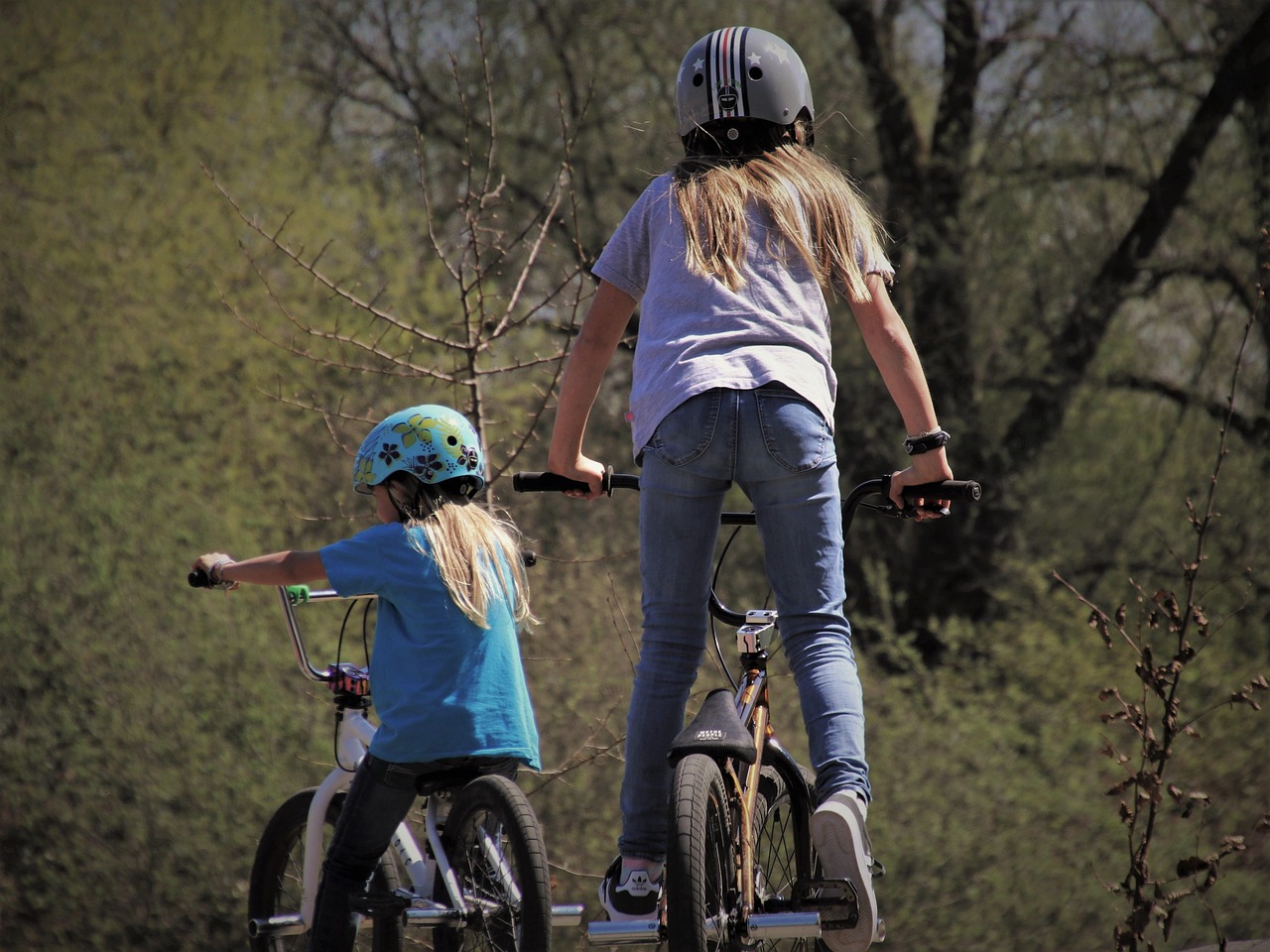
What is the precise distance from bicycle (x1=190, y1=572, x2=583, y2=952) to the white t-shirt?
917mm

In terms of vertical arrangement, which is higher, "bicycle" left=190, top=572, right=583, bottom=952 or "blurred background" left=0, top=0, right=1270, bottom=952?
Answer: "blurred background" left=0, top=0, right=1270, bottom=952

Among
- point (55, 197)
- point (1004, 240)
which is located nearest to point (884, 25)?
point (1004, 240)

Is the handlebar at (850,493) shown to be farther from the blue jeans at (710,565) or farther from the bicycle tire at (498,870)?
the bicycle tire at (498,870)

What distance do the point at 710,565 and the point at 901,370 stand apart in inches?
20.7

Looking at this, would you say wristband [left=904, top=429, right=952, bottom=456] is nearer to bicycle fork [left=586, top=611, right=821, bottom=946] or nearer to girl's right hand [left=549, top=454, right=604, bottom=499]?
bicycle fork [left=586, top=611, right=821, bottom=946]

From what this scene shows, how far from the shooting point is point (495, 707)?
327cm

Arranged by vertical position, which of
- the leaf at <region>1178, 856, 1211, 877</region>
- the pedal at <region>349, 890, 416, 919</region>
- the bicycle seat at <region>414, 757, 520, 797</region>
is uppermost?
the bicycle seat at <region>414, 757, 520, 797</region>

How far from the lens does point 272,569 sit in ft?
10.5

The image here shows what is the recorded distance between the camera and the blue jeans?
8.50 feet

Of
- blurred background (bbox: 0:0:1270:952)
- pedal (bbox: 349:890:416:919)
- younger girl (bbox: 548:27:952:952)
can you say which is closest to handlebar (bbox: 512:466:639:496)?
younger girl (bbox: 548:27:952:952)

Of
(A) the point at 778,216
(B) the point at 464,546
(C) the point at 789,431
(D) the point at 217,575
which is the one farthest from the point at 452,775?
(A) the point at 778,216

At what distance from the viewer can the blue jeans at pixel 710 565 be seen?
2.59m

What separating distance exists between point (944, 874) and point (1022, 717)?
1404mm

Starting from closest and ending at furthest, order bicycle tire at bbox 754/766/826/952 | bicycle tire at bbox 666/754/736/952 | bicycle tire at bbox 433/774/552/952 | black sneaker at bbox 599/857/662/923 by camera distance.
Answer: bicycle tire at bbox 666/754/736/952 < black sneaker at bbox 599/857/662/923 < bicycle tire at bbox 754/766/826/952 < bicycle tire at bbox 433/774/552/952
